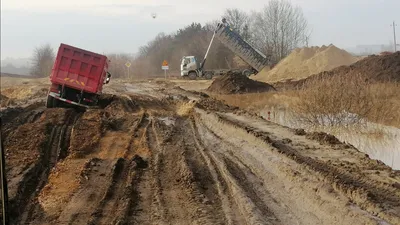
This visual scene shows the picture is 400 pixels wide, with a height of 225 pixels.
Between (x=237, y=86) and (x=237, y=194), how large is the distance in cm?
2473

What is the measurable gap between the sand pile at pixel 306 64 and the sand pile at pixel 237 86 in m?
12.5

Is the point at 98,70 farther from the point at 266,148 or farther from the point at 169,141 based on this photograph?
the point at 266,148

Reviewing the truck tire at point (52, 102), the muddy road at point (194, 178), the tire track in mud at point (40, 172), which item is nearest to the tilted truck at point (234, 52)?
the truck tire at point (52, 102)

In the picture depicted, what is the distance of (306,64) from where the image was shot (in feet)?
155

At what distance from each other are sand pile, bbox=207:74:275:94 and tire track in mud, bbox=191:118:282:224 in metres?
21.2

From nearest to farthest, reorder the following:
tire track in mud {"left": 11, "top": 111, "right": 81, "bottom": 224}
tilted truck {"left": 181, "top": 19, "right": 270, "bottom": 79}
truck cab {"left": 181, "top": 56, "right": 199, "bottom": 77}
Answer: tire track in mud {"left": 11, "top": 111, "right": 81, "bottom": 224} → tilted truck {"left": 181, "top": 19, "right": 270, "bottom": 79} → truck cab {"left": 181, "top": 56, "right": 199, "bottom": 77}

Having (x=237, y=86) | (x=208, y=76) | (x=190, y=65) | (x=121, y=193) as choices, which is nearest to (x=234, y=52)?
(x=208, y=76)

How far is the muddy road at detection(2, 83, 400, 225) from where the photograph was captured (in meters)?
6.40

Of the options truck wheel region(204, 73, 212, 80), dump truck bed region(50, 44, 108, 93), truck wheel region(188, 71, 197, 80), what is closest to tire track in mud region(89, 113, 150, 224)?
dump truck bed region(50, 44, 108, 93)

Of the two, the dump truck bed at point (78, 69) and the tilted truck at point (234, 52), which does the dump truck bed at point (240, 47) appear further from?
the dump truck bed at point (78, 69)

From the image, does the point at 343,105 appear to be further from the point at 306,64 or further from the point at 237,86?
the point at 306,64

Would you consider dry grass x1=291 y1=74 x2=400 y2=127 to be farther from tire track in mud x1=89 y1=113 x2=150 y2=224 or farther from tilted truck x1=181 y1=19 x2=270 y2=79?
tilted truck x1=181 y1=19 x2=270 y2=79

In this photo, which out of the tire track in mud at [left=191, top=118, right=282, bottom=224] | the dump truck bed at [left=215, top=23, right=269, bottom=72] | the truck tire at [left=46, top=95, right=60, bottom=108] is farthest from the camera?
the dump truck bed at [left=215, top=23, right=269, bottom=72]

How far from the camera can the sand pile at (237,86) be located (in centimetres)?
3140
